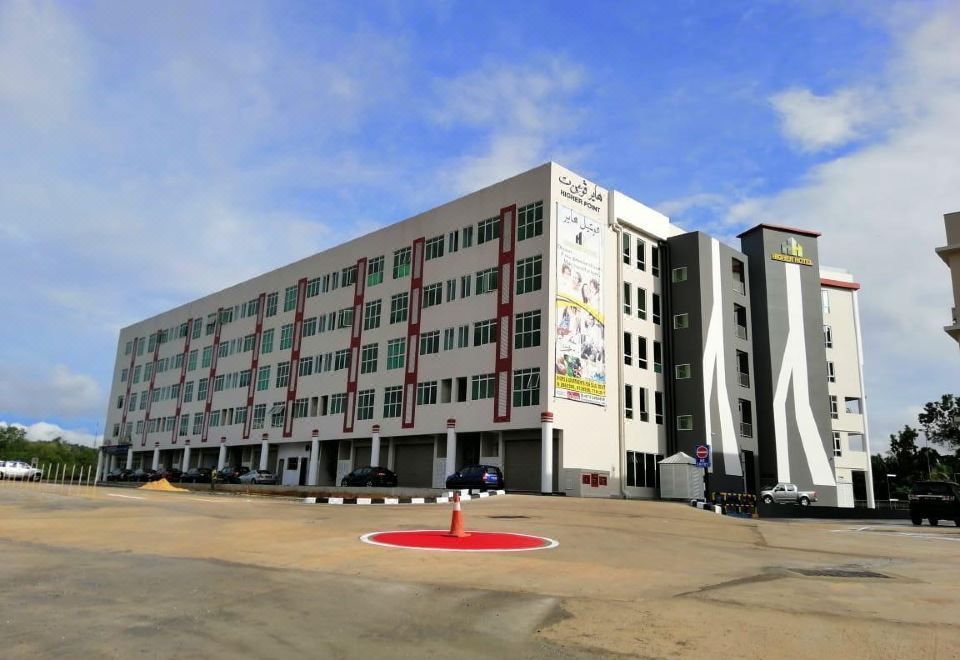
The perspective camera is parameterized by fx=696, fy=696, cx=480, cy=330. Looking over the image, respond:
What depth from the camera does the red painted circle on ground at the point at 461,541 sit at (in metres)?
12.4

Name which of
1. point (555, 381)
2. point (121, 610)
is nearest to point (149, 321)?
point (555, 381)

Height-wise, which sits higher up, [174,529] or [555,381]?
[555,381]

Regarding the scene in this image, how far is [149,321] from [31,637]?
287ft

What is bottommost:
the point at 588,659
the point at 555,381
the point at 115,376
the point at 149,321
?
the point at 588,659

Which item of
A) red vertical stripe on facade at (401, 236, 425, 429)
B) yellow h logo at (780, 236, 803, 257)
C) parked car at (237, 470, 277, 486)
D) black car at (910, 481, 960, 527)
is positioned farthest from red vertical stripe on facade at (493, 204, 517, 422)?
yellow h logo at (780, 236, 803, 257)

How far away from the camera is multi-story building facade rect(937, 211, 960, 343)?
33438 millimetres

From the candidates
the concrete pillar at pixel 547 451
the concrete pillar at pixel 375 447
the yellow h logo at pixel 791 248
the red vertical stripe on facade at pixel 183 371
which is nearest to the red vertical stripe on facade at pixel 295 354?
the concrete pillar at pixel 375 447

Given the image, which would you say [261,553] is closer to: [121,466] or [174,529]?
[174,529]

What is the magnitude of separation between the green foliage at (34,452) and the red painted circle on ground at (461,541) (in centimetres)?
12978

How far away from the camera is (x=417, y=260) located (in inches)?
1987

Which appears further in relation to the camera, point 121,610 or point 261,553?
point 261,553

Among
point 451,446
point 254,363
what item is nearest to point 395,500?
point 451,446

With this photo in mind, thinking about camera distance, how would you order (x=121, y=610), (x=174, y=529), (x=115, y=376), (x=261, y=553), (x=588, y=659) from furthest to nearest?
(x=115, y=376)
(x=174, y=529)
(x=261, y=553)
(x=121, y=610)
(x=588, y=659)

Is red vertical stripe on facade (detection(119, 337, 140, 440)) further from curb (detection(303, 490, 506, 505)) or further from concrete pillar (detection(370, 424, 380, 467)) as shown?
curb (detection(303, 490, 506, 505))
